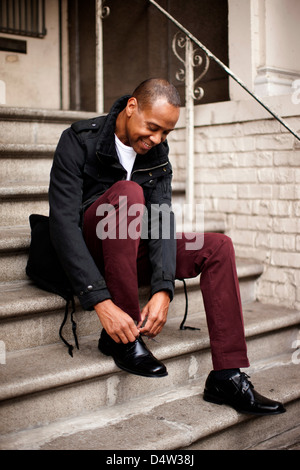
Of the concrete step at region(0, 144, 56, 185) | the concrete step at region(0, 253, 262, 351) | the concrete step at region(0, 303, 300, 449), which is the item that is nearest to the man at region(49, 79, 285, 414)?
the concrete step at region(0, 303, 300, 449)

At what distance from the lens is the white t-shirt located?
232cm

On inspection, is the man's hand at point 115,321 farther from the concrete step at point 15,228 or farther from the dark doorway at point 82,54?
the dark doorway at point 82,54

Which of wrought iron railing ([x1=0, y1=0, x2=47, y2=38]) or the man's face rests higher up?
wrought iron railing ([x1=0, y1=0, x2=47, y2=38])

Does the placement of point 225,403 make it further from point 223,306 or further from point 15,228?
point 15,228

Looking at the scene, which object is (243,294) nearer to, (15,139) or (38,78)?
(15,139)

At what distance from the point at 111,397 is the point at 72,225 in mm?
685

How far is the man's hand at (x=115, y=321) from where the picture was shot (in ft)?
6.48

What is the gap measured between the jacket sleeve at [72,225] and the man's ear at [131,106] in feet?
0.73

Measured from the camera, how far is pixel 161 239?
89.0 inches

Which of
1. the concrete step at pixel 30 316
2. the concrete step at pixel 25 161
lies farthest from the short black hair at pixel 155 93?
the concrete step at pixel 25 161

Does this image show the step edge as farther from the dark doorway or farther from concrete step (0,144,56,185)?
the dark doorway

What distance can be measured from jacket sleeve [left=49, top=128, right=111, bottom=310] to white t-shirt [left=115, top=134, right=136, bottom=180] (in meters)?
0.17

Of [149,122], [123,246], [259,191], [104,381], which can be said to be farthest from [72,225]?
[259,191]

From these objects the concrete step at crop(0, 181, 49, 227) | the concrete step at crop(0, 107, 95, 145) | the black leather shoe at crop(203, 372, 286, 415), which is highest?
the concrete step at crop(0, 107, 95, 145)
